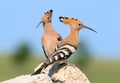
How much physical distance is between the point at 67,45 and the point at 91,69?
111 feet

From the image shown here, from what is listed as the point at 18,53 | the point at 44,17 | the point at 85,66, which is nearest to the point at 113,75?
the point at 85,66

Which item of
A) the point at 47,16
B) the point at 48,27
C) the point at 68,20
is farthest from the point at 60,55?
→ the point at 47,16

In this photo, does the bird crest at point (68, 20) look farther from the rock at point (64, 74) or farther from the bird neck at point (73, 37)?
the rock at point (64, 74)

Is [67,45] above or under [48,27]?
under

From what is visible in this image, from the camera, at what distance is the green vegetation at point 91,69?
37.9 m

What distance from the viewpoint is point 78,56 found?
4534 centimetres

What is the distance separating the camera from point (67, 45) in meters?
10.6

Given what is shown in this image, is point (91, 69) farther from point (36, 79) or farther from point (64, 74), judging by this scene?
point (36, 79)

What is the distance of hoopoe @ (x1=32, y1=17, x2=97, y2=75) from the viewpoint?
33.9 ft

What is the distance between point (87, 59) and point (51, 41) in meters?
35.9

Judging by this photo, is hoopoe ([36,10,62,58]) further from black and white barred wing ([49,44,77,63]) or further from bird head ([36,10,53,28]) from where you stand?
black and white barred wing ([49,44,77,63])

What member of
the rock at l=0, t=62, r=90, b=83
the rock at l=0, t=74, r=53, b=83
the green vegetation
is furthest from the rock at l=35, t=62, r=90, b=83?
the green vegetation

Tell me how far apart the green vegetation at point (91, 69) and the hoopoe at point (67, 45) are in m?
24.9

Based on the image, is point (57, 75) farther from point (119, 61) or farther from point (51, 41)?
point (119, 61)
